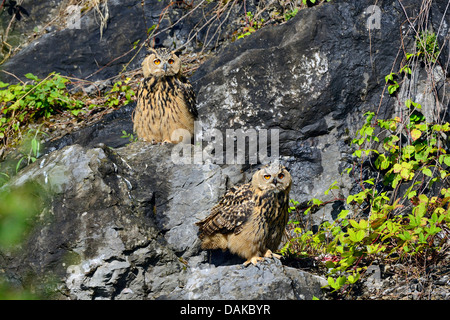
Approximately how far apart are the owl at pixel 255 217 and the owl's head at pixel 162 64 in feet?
5.51

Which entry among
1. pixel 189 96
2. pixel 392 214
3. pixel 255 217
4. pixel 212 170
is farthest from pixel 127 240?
pixel 392 214

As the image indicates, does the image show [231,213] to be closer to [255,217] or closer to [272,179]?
[255,217]

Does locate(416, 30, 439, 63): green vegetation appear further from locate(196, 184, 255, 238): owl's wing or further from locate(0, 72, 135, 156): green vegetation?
locate(0, 72, 135, 156): green vegetation

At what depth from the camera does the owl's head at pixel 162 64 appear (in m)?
5.05

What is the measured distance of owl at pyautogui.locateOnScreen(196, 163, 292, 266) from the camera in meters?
3.85

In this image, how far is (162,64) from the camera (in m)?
5.05

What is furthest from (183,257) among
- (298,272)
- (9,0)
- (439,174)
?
(9,0)

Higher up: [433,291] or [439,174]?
[439,174]

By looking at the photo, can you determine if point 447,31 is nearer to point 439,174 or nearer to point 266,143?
point 439,174

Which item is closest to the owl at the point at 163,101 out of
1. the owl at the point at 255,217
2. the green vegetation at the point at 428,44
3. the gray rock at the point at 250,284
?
the owl at the point at 255,217

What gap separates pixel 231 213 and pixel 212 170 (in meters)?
0.74

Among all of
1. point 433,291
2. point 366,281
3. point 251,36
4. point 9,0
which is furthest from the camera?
point 9,0

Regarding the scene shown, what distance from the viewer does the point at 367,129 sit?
428 centimetres

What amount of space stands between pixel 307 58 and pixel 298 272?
247 cm
